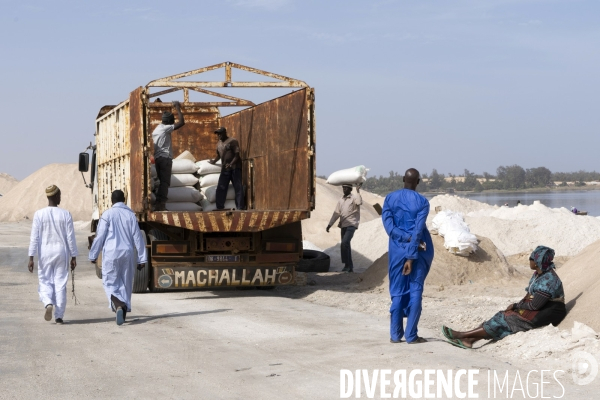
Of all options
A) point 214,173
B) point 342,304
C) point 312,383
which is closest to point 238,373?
point 312,383

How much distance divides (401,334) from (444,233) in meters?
6.96

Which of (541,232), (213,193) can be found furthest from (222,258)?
(541,232)

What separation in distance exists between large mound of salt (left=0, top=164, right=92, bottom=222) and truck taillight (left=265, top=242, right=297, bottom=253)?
3732 centimetres

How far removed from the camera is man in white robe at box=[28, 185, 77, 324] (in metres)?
9.39

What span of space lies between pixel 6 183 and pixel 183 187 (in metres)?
76.0

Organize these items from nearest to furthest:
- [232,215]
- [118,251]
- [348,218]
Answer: [118,251], [232,215], [348,218]

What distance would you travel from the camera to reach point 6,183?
84.2m

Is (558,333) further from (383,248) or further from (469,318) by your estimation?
(383,248)

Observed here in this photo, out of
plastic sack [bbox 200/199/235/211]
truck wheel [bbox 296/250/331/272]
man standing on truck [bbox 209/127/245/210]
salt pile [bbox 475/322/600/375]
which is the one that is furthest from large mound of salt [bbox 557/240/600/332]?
truck wheel [bbox 296/250/331/272]

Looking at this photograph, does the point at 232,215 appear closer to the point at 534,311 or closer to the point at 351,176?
the point at 351,176

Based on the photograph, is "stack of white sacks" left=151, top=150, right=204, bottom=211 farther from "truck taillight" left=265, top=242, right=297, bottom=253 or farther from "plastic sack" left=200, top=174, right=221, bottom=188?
"truck taillight" left=265, top=242, right=297, bottom=253

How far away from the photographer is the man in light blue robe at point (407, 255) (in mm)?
7395

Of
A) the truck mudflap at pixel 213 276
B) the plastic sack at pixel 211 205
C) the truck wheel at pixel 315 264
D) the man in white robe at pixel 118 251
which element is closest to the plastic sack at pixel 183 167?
the plastic sack at pixel 211 205

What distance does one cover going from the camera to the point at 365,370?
21.0ft
